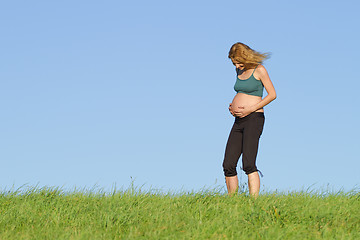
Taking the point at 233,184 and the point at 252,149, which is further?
the point at 233,184

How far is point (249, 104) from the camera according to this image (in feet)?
23.0

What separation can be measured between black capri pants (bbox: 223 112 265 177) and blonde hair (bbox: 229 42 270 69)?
821 mm

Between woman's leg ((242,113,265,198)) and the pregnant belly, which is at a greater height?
the pregnant belly

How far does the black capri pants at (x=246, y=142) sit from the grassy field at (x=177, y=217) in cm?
51

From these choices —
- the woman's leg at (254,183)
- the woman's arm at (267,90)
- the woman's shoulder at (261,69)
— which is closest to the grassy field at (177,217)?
the woman's leg at (254,183)

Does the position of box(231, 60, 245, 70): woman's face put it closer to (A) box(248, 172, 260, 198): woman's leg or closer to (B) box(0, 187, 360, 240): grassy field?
(A) box(248, 172, 260, 198): woman's leg

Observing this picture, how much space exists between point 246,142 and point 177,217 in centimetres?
181

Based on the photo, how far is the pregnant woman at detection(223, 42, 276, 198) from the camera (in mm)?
7000

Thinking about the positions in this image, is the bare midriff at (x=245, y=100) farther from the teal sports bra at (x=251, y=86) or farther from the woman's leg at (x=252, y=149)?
the woman's leg at (x=252, y=149)

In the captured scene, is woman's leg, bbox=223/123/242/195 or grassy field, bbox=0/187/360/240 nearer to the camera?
grassy field, bbox=0/187/360/240

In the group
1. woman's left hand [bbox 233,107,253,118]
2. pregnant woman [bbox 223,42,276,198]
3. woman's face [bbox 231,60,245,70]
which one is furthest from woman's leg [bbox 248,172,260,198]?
woman's face [bbox 231,60,245,70]

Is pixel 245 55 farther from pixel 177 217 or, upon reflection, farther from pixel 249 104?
pixel 177 217

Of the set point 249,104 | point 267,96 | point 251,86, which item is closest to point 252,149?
point 249,104

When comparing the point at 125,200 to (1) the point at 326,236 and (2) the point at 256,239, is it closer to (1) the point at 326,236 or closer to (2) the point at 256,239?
(2) the point at 256,239
